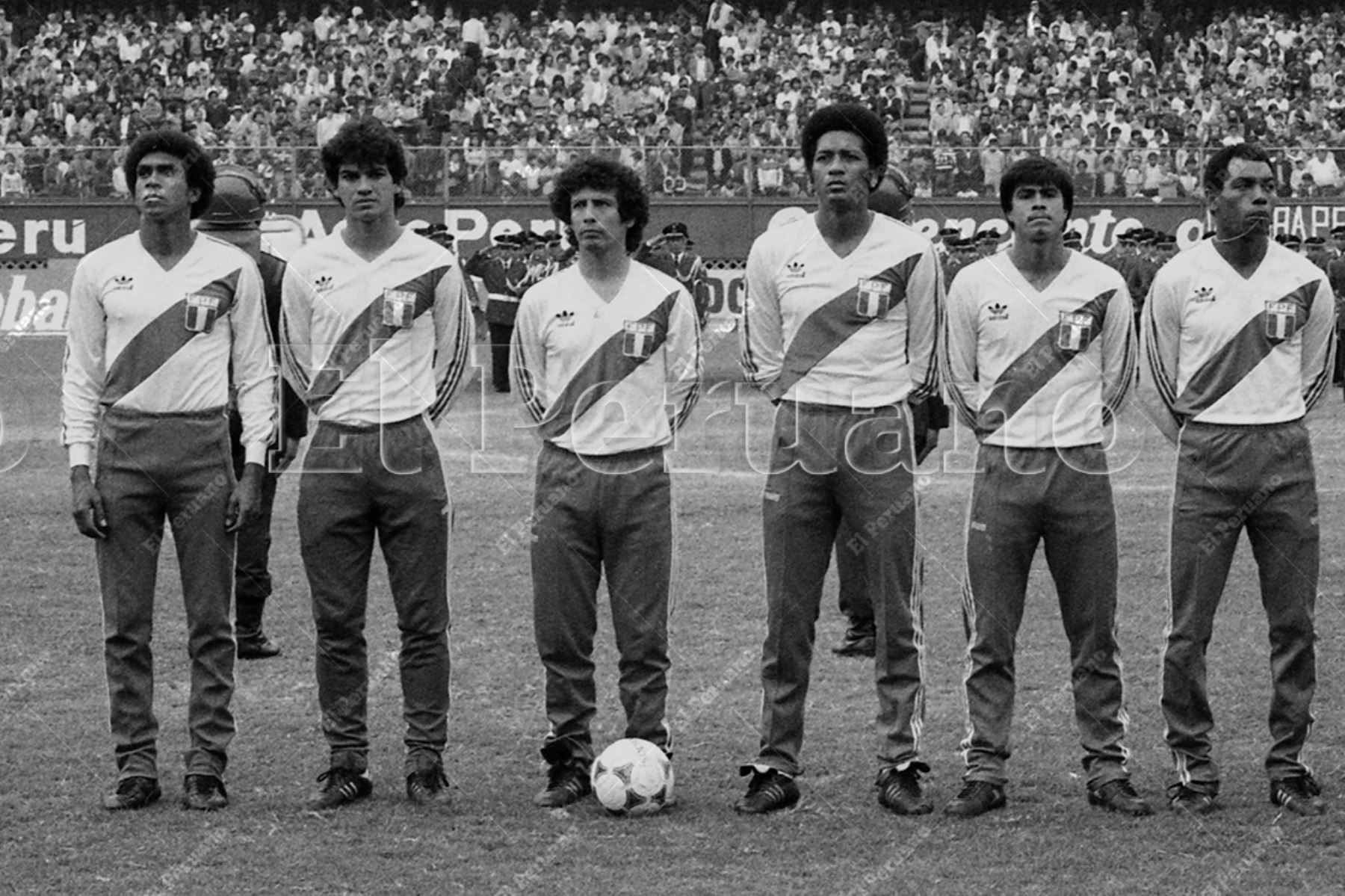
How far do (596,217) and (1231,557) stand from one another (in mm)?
2621

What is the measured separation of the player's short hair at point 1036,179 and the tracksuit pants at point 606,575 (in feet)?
5.27

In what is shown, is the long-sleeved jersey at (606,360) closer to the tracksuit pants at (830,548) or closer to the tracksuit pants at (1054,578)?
the tracksuit pants at (830,548)

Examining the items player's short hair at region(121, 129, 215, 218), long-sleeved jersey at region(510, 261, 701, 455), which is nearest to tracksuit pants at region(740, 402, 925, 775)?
long-sleeved jersey at region(510, 261, 701, 455)

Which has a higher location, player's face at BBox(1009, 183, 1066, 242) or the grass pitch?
player's face at BBox(1009, 183, 1066, 242)

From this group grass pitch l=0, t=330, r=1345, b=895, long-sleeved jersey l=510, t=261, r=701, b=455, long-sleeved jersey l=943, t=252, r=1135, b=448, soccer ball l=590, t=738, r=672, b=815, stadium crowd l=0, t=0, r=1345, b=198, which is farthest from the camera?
stadium crowd l=0, t=0, r=1345, b=198

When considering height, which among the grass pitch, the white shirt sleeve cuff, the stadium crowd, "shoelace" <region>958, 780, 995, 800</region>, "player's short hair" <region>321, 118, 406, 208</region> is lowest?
the grass pitch

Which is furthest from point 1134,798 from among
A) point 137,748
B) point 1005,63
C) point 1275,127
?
point 1005,63

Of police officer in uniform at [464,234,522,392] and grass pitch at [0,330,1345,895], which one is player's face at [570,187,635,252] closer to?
grass pitch at [0,330,1345,895]

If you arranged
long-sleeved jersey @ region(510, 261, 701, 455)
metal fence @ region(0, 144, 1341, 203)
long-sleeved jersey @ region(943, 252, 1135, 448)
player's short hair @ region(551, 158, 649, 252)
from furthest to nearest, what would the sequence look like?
metal fence @ region(0, 144, 1341, 203)
player's short hair @ region(551, 158, 649, 252)
long-sleeved jersey @ region(510, 261, 701, 455)
long-sleeved jersey @ region(943, 252, 1135, 448)

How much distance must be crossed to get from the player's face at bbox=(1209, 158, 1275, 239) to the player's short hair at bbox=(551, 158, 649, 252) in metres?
2.14

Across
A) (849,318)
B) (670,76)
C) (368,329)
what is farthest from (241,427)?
(670,76)

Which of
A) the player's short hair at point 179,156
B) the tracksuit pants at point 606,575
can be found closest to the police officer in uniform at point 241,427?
the player's short hair at point 179,156

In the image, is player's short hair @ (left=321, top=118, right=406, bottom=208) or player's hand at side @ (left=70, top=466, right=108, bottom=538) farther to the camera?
player's short hair @ (left=321, top=118, right=406, bottom=208)

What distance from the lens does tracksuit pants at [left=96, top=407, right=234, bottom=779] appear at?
22.7ft
